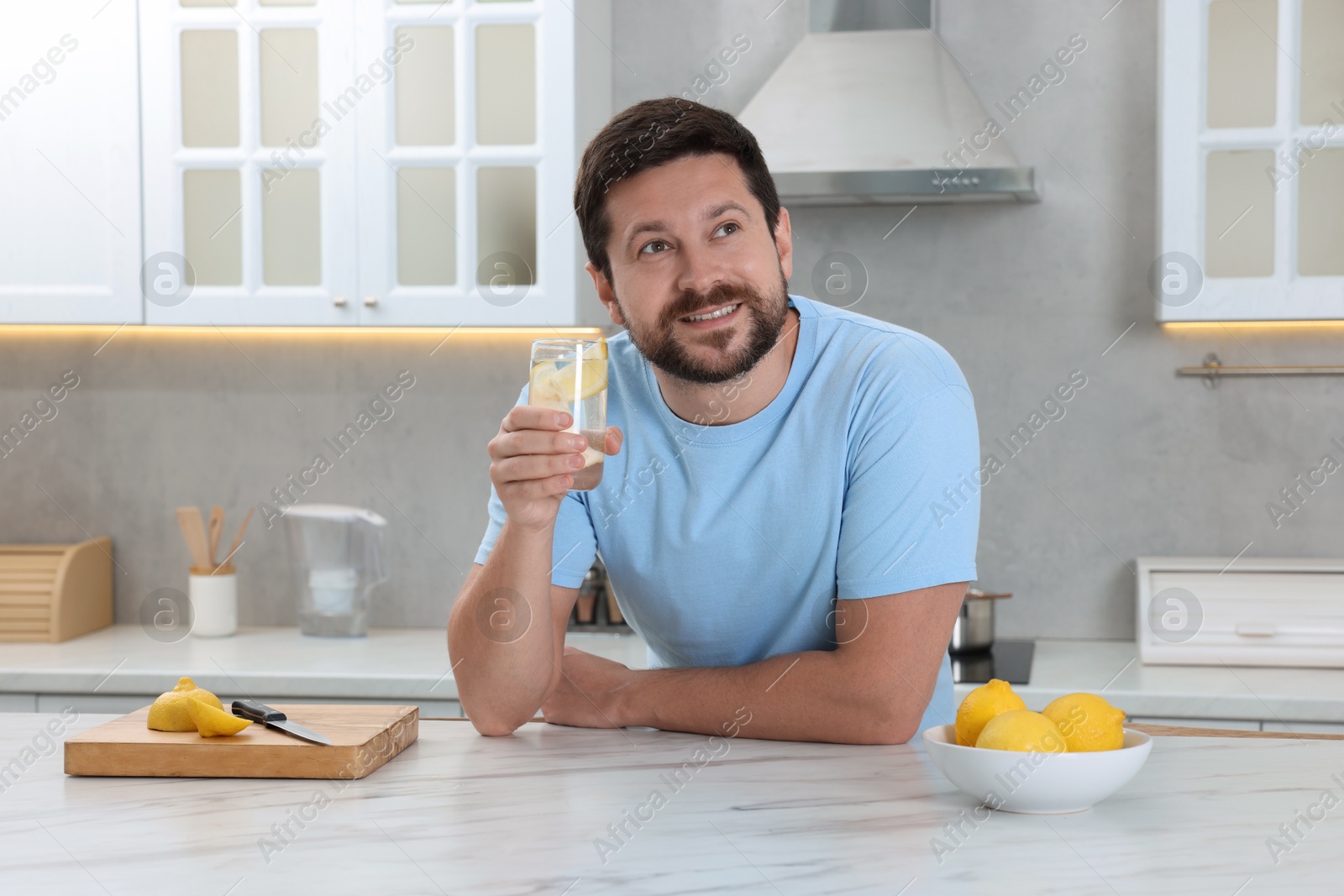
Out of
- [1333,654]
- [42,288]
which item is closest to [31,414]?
[42,288]

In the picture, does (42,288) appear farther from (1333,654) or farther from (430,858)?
(1333,654)

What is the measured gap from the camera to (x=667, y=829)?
40.8 inches

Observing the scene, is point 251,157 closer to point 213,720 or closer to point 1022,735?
point 213,720

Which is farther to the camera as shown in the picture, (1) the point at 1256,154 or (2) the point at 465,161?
(2) the point at 465,161

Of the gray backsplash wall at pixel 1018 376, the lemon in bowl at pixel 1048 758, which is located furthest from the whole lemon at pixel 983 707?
the gray backsplash wall at pixel 1018 376

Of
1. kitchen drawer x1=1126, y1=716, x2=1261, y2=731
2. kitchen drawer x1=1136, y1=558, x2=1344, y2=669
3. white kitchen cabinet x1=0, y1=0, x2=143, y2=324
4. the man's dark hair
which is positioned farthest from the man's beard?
white kitchen cabinet x1=0, y1=0, x2=143, y2=324

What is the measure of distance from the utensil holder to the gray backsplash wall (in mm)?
196

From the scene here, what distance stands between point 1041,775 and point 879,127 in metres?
1.73

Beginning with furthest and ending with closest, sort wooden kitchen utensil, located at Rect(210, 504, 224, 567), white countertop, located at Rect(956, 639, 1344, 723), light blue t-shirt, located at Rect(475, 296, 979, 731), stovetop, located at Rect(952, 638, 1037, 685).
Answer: wooden kitchen utensil, located at Rect(210, 504, 224, 567) < stovetop, located at Rect(952, 638, 1037, 685) < white countertop, located at Rect(956, 639, 1344, 723) < light blue t-shirt, located at Rect(475, 296, 979, 731)

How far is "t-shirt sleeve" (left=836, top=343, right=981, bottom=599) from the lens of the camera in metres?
1.42

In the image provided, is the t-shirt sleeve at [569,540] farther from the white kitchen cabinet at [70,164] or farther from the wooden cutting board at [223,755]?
the white kitchen cabinet at [70,164]

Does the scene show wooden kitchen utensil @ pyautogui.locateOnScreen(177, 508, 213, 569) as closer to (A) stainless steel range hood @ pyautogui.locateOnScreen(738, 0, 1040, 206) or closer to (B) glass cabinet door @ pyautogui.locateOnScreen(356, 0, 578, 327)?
(B) glass cabinet door @ pyautogui.locateOnScreen(356, 0, 578, 327)

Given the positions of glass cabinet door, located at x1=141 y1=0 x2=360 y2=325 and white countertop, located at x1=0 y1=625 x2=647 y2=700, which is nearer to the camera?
white countertop, located at x1=0 y1=625 x2=647 y2=700

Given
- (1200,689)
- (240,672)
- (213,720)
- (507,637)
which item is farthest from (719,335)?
(240,672)
